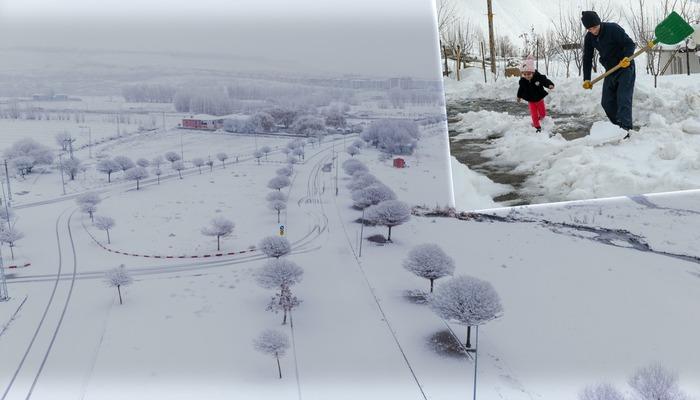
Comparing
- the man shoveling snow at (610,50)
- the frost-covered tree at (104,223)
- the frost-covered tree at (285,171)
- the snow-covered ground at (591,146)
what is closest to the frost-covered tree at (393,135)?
the frost-covered tree at (285,171)

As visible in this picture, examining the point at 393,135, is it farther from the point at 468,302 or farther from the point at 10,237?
the point at 10,237

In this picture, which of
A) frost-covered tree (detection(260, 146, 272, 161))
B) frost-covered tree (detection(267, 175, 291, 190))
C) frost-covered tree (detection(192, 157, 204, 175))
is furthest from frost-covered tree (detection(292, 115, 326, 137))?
frost-covered tree (detection(267, 175, 291, 190))

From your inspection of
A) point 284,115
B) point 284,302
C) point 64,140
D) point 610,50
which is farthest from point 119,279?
point 64,140

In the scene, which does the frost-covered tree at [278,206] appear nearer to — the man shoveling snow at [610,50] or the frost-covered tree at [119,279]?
the frost-covered tree at [119,279]

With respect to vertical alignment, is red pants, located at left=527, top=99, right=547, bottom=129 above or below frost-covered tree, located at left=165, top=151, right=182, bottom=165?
above

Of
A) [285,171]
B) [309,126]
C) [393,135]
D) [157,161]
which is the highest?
[309,126]

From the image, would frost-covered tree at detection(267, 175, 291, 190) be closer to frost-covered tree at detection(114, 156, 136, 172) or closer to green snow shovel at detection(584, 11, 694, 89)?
frost-covered tree at detection(114, 156, 136, 172)
